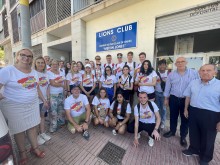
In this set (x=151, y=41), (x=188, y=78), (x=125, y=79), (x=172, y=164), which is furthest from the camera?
(x=151, y=41)

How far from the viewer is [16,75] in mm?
1788

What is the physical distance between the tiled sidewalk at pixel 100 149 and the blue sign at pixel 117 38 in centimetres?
368

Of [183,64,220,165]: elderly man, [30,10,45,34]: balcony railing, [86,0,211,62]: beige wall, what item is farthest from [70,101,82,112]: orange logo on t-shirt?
[30,10,45,34]: balcony railing

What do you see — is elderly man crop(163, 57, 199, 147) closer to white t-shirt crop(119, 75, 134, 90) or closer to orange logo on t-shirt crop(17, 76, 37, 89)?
white t-shirt crop(119, 75, 134, 90)

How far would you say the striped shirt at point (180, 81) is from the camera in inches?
A: 98.4

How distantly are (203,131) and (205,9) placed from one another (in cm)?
366

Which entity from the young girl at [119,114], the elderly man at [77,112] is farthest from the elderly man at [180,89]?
the elderly man at [77,112]

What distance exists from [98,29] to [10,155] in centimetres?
594

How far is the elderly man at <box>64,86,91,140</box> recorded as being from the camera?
2951 millimetres

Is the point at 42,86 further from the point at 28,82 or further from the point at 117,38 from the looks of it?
the point at 117,38

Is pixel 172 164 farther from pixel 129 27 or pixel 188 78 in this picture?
pixel 129 27

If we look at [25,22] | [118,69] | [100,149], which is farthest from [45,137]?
[118,69]

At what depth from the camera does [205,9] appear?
11.8 feet

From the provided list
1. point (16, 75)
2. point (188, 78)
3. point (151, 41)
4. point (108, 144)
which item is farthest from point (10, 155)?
point (151, 41)
